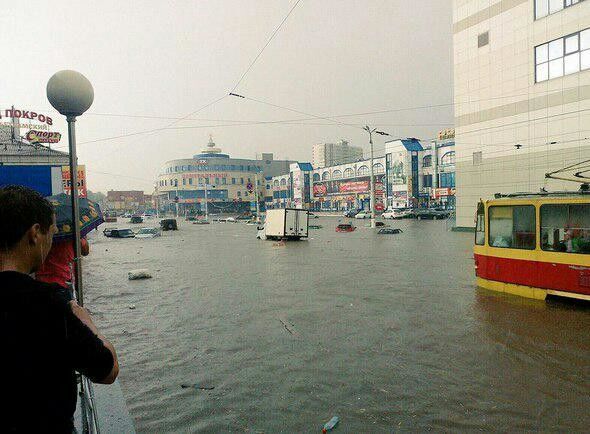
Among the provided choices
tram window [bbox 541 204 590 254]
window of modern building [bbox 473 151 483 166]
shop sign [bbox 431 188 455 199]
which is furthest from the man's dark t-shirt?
shop sign [bbox 431 188 455 199]

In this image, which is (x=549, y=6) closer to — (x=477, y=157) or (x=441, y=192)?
(x=477, y=157)

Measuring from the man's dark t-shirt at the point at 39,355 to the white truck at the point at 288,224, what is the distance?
30.4 m

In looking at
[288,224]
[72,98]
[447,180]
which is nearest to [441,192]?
[447,180]

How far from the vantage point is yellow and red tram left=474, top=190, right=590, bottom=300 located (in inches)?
376

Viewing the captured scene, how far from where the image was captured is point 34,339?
5.51 ft

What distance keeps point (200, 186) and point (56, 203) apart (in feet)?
402

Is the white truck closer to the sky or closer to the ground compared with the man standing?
closer to the ground

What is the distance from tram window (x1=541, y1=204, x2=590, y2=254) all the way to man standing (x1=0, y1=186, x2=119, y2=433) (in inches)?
422

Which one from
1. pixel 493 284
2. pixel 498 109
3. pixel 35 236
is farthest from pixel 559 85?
pixel 35 236

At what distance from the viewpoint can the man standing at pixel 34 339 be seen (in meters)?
1.63

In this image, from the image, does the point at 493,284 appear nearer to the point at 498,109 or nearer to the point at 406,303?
the point at 406,303

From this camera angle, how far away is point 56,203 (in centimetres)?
727

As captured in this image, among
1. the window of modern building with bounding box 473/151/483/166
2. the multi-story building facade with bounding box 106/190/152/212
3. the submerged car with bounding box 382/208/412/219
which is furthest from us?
the multi-story building facade with bounding box 106/190/152/212

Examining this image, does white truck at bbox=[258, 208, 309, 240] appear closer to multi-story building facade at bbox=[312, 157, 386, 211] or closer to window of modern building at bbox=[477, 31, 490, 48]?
window of modern building at bbox=[477, 31, 490, 48]
